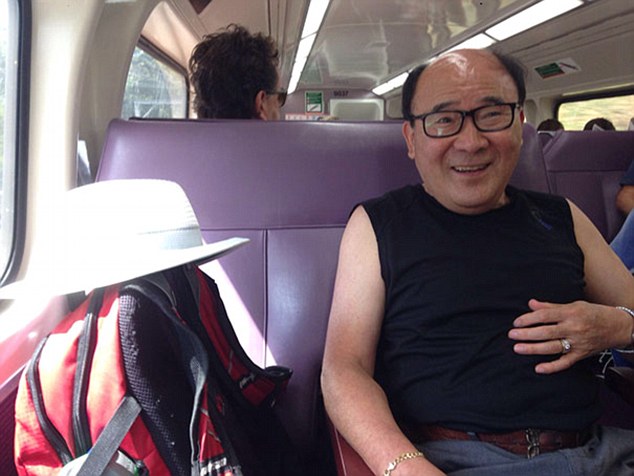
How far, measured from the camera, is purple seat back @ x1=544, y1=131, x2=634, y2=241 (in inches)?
111

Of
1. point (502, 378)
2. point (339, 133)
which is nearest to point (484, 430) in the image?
point (502, 378)

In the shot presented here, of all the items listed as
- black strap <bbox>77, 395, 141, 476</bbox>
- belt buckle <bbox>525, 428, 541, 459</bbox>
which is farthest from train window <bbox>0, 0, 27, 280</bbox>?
belt buckle <bbox>525, 428, 541, 459</bbox>

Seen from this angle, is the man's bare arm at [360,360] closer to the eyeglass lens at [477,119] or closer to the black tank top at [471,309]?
the black tank top at [471,309]

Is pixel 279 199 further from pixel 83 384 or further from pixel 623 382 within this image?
pixel 623 382

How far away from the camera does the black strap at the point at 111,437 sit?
862 mm

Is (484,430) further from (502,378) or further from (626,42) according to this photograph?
(626,42)

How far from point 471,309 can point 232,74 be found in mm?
1401

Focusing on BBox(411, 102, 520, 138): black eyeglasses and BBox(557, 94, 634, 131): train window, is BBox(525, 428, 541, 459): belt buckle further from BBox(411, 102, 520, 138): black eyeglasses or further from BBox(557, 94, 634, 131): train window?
BBox(557, 94, 634, 131): train window

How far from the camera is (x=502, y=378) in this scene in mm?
1343

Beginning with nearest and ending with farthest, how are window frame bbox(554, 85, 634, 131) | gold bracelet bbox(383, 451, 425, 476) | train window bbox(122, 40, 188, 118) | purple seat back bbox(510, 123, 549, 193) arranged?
gold bracelet bbox(383, 451, 425, 476)
purple seat back bbox(510, 123, 549, 193)
train window bbox(122, 40, 188, 118)
window frame bbox(554, 85, 634, 131)

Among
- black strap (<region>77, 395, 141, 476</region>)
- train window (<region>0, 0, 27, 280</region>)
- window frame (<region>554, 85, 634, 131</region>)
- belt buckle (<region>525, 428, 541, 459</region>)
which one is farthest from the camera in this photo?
window frame (<region>554, 85, 634, 131</region>)

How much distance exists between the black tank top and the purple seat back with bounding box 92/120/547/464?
26cm

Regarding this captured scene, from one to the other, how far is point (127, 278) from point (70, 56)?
1115 millimetres

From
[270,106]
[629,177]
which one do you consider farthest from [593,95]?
[270,106]
